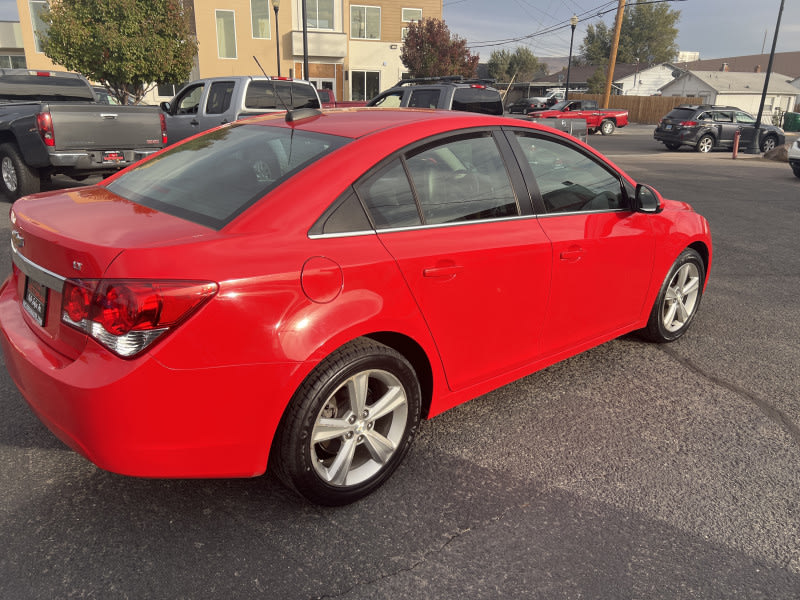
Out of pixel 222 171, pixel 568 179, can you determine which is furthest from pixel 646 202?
pixel 222 171

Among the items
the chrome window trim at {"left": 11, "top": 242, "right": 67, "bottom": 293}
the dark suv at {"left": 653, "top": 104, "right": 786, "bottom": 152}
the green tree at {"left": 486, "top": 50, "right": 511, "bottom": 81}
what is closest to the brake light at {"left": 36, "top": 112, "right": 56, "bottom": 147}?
the chrome window trim at {"left": 11, "top": 242, "right": 67, "bottom": 293}

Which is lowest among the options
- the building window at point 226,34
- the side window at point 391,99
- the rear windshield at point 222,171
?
the rear windshield at point 222,171

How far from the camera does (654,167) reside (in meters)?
17.9

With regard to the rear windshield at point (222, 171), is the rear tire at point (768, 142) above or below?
below

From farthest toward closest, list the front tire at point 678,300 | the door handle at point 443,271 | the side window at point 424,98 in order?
1. the side window at point 424,98
2. the front tire at point 678,300
3. the door handle at point 443,271

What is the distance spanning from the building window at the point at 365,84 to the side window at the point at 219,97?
30.3m

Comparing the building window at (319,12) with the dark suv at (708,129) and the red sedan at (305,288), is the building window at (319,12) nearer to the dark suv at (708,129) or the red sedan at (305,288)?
the dark suv at (708,129)

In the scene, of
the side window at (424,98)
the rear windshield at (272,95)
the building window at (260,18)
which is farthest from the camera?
the building window at (260,18)

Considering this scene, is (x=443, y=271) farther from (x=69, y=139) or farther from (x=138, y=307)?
(x=69, y=139)

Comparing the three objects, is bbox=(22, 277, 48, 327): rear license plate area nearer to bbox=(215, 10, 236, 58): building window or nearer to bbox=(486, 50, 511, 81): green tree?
bbox=(215, 10, 236, 58): building window

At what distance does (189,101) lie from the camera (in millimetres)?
12539

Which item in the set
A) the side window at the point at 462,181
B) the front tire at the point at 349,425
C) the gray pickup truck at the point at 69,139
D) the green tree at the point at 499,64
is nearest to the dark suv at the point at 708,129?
the gray pickup truck at the point at 69,139

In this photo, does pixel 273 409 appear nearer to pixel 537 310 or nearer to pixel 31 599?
pixel 31 599

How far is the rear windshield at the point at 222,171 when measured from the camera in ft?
8.54
